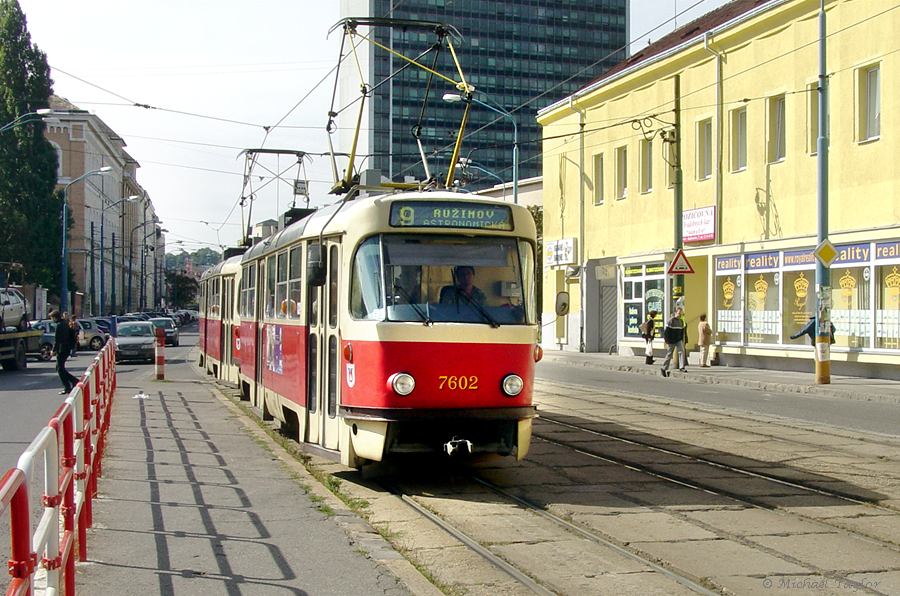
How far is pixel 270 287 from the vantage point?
49.2 feet

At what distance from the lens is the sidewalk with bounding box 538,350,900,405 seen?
22.1 m

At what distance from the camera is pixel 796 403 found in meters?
20.5

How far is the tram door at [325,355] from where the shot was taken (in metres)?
10.6

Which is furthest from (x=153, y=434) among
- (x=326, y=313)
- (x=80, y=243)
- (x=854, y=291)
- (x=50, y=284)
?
(x=80, y=243)

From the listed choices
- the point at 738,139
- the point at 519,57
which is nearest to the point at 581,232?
the point at 738,139

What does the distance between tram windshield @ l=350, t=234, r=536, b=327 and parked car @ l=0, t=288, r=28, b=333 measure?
2516 cm

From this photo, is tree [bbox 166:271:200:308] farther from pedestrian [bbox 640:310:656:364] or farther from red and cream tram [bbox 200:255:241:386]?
red and cream tram [bbox 200:255:241:386]

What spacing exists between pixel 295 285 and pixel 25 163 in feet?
193

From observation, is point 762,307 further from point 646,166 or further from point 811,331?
point 646,166

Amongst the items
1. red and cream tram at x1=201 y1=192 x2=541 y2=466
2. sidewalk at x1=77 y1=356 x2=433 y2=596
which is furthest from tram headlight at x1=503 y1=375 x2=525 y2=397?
sidewalk at x1=77 y1=356 x2=433 y2=596

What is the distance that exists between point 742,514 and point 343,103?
17.0 metres

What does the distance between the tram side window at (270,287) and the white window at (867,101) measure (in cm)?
1734

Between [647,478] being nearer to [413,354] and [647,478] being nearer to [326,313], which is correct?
[413,354]

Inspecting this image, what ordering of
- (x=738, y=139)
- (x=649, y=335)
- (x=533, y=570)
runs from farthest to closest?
(x=649, y=335), (x=738, y=139), (x=533, y=570)
